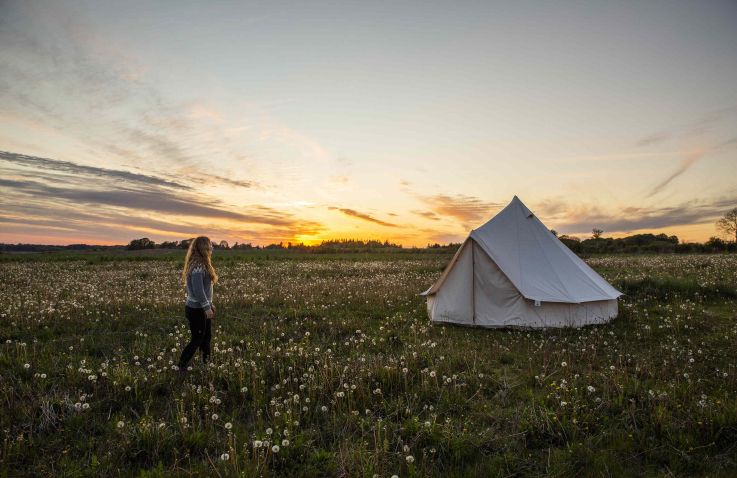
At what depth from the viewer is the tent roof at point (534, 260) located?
13328 mm

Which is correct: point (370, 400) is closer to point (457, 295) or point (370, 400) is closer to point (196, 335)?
point (196, 335)

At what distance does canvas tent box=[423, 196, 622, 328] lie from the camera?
13.1 m

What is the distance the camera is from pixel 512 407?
23.1ft

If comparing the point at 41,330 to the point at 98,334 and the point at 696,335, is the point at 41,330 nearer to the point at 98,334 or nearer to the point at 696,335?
the point at 98,334

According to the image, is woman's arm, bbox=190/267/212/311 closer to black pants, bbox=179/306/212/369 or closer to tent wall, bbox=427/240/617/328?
black pants, bbox=179/306/212/369

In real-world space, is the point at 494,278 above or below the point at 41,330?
above

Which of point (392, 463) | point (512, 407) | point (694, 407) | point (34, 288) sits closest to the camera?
point (392, 463)

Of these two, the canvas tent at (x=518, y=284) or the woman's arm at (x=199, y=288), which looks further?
the canvas tent at (x=518, y=284)

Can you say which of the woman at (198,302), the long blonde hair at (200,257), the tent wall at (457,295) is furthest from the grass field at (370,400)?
the long blonde hair at (200,257)

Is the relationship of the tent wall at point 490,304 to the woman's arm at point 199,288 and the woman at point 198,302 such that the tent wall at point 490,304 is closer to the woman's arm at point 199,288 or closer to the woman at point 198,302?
the woman at point 198,302

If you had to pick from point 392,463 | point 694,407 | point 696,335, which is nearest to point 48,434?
point 392,463

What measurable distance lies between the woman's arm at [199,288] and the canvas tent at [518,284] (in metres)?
7.91

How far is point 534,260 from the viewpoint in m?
14.3

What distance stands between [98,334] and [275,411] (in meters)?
8.30
